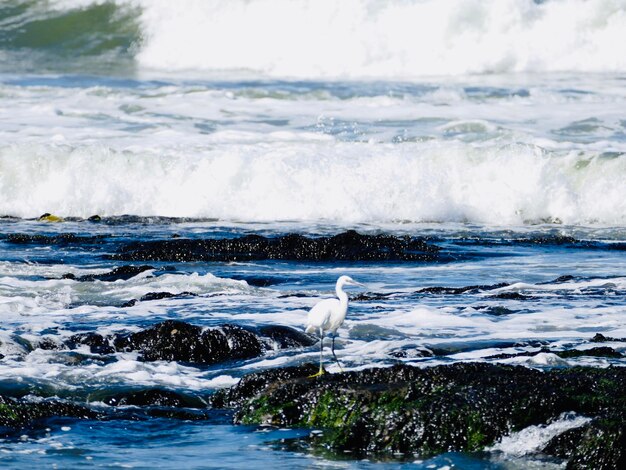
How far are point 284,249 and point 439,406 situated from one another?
713 cm

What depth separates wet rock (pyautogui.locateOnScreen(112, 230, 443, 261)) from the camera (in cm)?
1320

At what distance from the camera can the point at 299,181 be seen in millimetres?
18750

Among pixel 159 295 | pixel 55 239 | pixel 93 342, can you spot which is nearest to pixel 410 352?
pixel 93 342

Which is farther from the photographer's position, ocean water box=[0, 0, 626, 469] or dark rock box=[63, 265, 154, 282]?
dark rock box=[63, 265, 154, 282]

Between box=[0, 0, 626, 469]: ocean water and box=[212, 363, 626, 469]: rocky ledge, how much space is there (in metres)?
0.11

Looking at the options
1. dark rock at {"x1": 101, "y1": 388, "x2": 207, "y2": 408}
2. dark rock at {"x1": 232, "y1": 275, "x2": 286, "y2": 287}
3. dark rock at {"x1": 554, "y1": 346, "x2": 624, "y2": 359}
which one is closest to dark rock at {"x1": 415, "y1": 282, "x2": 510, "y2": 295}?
dark rock at {"x1": 232, "y1": 275, "x2": 286, "y2": 287}

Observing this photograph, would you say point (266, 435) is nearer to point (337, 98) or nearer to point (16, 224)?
point (16, 224)

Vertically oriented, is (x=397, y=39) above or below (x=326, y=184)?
above

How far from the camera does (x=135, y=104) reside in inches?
1000

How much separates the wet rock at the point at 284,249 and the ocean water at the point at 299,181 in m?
0.24

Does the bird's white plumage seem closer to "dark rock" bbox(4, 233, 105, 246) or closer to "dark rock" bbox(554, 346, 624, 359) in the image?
"dark rock" bbox(554, 346, 624, 359)

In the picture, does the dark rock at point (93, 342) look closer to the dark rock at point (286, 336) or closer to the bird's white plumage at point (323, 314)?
the dark rock at point (286, 336)

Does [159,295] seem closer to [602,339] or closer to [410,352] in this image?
[410,352]

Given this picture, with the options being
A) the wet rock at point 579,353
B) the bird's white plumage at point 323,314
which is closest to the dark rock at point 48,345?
the bird's white plumage at point 323,314
